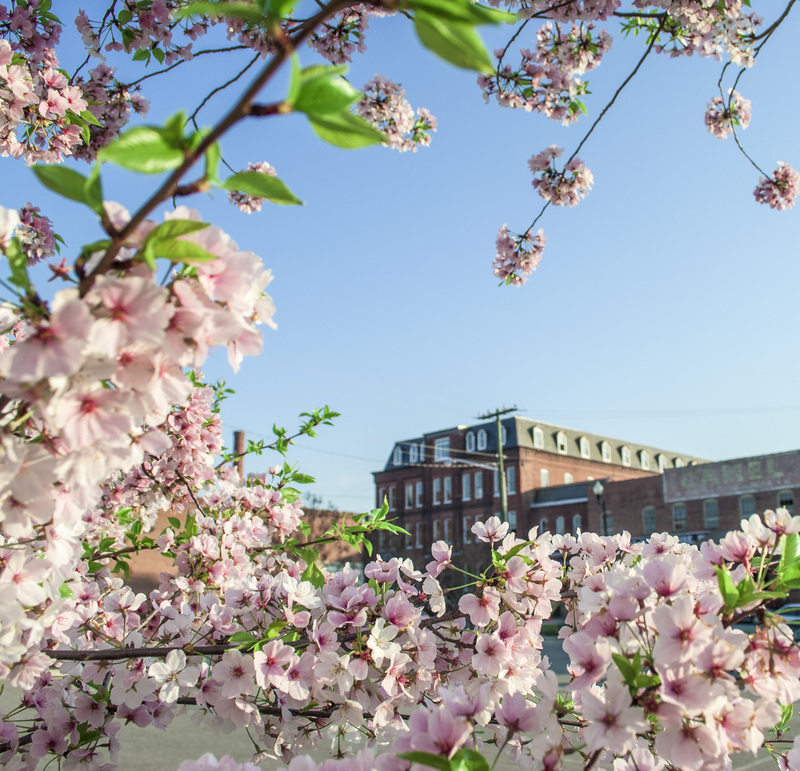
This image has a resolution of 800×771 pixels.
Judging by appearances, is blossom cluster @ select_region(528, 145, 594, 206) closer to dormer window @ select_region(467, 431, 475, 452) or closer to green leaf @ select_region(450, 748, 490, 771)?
green leaf @ select_region(450, 748, 490, 771)

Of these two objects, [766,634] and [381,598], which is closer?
[766,634]

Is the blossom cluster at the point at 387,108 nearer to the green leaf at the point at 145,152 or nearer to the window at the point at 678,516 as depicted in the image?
the green leaf at the point at 145,152

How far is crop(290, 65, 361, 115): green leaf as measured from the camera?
2.46 ft

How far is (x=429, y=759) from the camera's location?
3.10 ft

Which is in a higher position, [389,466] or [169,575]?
[389,466]

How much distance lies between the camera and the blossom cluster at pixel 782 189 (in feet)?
17.9

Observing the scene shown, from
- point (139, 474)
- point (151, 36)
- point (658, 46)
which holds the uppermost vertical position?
point (658, 46)

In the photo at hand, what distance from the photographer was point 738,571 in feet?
4.33

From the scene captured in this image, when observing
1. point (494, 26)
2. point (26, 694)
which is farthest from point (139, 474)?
Answer: point (494, 26)

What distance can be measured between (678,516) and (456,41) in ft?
122

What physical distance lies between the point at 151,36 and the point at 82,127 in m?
0.66

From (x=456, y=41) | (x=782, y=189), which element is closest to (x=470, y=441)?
(x=782, y=189)

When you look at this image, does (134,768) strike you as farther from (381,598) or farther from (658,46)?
(658,46)

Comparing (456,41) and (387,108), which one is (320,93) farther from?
(387,108)
